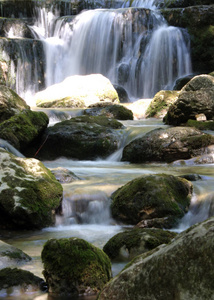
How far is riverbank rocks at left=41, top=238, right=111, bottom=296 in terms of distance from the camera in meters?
3.23

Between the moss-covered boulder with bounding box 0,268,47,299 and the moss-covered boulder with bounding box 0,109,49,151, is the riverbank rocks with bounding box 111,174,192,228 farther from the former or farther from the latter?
the moss-covered boulder with bounding box 0,109,49,151

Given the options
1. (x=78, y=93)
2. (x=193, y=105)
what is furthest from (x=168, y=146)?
(x=78, y=93)

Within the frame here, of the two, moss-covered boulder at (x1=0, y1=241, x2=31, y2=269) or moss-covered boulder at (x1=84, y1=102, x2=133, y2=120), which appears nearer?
moss-covered boulder at (x1=0, y1=241, x2=31, y2=269)

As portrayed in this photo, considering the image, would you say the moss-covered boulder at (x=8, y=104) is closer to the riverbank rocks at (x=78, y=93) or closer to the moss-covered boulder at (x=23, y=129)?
the moss-covered boulder at (x=23, y=129)

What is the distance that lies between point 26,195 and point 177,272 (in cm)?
397

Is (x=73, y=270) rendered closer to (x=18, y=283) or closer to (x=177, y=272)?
(x=18, y=283)

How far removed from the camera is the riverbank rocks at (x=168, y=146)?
9719 mm

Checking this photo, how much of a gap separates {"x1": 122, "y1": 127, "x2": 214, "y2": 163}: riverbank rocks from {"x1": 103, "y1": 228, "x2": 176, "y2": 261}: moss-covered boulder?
18.1 ft

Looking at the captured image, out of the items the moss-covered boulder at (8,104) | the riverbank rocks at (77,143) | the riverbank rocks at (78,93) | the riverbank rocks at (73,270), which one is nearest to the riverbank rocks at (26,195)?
the riverbank rocks at (73,270)

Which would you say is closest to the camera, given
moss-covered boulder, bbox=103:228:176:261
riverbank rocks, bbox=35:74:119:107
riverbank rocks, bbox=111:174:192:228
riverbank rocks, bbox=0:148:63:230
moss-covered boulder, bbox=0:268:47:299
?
moss-covered boulder, bbox=0:268:47:299

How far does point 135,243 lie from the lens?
421cm

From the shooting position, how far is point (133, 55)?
2100cm

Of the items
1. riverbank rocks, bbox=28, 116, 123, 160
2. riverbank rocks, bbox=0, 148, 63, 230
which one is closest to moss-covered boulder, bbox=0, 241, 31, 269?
riverbank rocks, bbox=0, 148, 63, 230

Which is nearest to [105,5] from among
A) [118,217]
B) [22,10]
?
[22,10]
